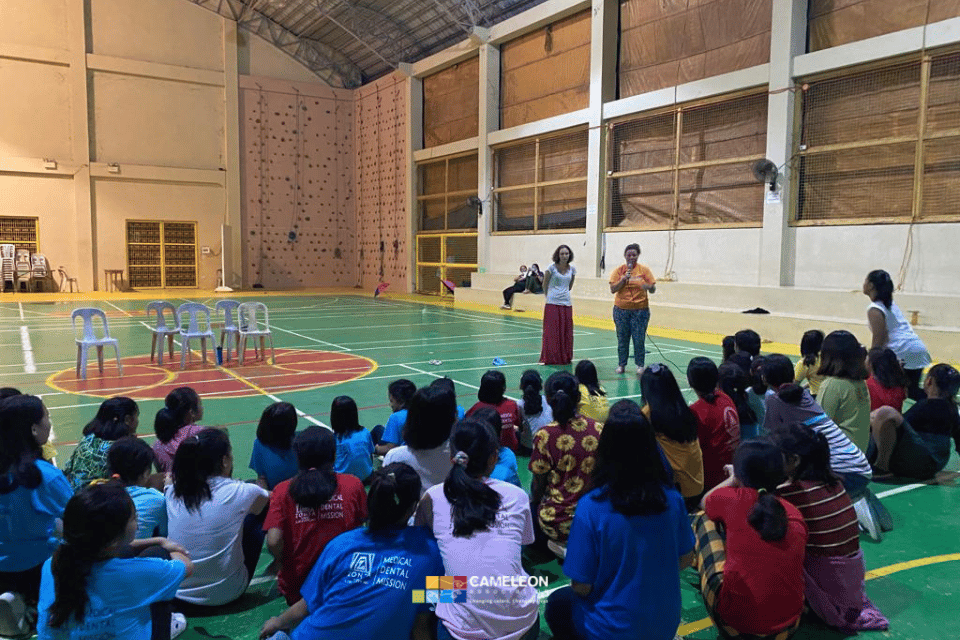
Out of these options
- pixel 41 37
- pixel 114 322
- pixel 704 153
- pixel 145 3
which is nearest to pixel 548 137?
pixel 704 153

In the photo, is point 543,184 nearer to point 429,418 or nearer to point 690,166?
point 690,166

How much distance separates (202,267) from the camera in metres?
25.5

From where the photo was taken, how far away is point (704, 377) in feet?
13.2

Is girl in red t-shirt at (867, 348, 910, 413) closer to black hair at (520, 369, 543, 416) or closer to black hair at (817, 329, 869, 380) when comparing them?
black hair at (817, 329, 869, 380)

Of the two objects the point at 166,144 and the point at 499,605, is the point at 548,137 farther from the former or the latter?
the point at 499,605

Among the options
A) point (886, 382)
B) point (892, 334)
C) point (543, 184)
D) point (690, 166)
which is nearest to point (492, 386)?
point (886, 382)

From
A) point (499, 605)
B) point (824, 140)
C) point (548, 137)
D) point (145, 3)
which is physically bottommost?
point (499, 605)

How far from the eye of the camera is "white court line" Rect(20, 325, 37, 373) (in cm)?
927

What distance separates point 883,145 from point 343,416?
11.6 meters

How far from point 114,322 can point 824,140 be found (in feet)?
47.6

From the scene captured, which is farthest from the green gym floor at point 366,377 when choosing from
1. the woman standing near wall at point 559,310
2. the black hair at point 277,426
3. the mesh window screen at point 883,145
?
the mesh window screen at point 883,145

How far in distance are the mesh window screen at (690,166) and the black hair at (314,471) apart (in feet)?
42.0

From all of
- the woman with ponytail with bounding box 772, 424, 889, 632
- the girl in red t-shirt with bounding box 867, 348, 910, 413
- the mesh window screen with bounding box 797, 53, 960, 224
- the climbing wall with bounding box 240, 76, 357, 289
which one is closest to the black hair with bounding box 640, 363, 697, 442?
the woman with ponytail with bounding box 772, 424, 889, 632

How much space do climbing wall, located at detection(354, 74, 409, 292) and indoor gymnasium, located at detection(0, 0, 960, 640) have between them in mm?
185
